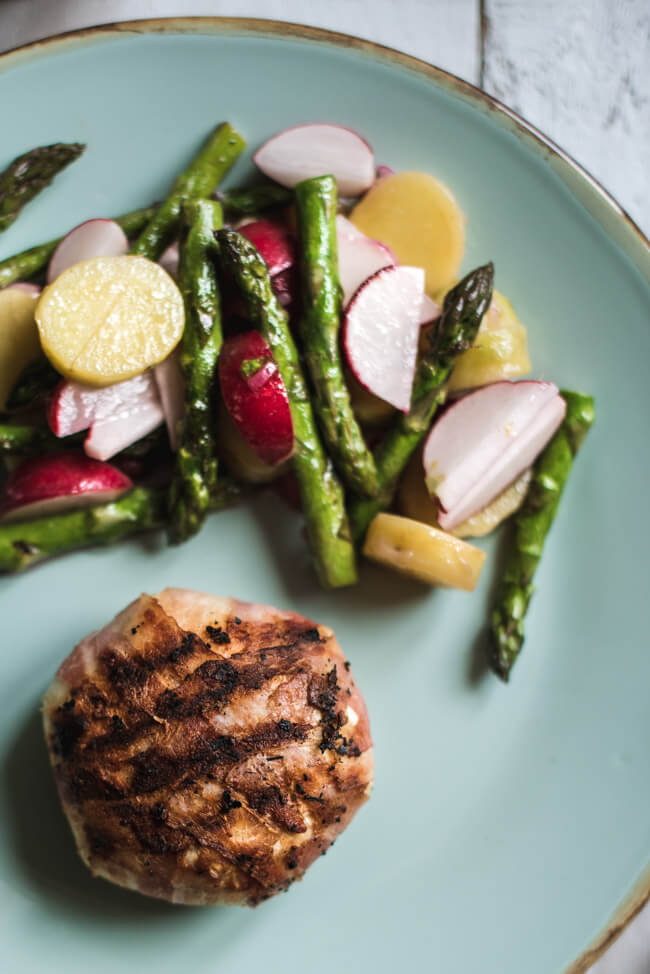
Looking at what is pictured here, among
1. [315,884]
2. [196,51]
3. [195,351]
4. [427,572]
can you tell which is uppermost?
[196,51]

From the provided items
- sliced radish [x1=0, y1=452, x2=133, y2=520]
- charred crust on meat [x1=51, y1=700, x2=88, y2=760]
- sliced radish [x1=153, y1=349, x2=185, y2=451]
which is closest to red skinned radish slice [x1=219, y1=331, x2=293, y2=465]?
sliced radish [x1=153, y1=349, x2=185, y2=451]

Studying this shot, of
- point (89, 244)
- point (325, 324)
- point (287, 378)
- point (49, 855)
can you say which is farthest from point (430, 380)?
point (49, 855)

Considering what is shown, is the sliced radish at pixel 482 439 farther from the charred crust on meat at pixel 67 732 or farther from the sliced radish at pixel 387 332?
the charred crust on meat at pixel 67 732

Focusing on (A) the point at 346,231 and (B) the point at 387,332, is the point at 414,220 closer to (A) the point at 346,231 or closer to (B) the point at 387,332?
(A) the point at 346,231

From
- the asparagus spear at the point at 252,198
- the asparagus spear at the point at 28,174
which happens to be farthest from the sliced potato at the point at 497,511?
the asparagus spear at the point at 28,174

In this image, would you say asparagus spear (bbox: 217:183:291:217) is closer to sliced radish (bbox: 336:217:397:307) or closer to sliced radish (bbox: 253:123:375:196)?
sliced radish (bbox: 253:123:375:196)

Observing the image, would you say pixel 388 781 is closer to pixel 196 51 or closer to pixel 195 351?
pixel 195 351

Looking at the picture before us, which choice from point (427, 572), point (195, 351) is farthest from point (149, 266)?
point (427, 572)
